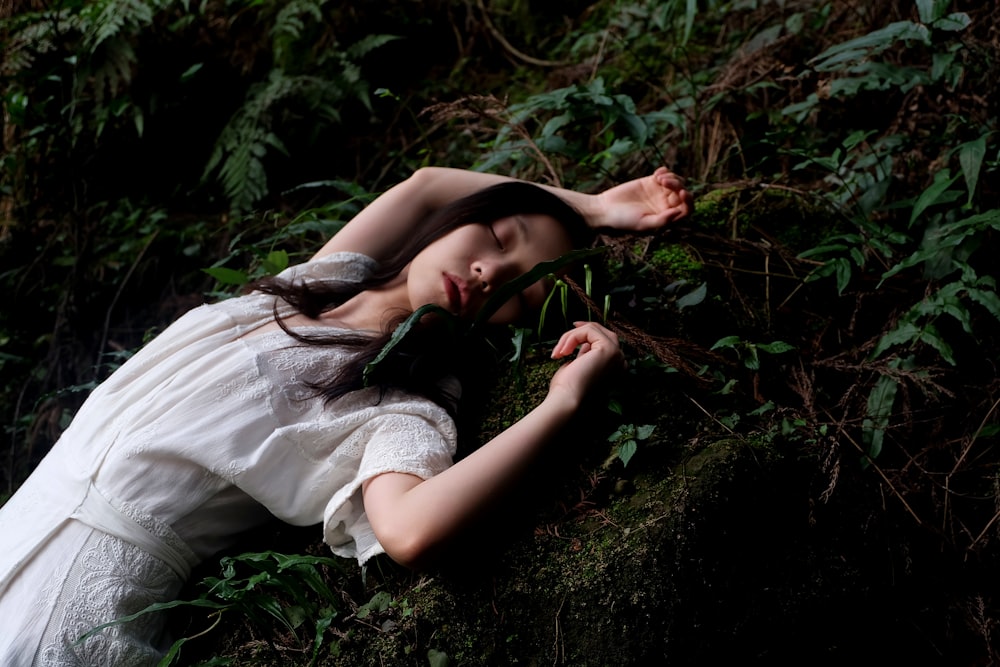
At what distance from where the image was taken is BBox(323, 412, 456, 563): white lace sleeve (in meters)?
1.68

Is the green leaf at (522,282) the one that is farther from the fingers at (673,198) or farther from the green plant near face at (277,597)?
the green plant near face at (277,597)

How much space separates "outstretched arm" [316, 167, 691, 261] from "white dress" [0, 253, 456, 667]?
23.1 inches

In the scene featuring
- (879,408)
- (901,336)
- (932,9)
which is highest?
(932,9)

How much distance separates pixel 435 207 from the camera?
249 cm

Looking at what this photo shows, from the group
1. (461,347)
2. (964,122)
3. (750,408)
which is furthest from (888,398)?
(461,347)

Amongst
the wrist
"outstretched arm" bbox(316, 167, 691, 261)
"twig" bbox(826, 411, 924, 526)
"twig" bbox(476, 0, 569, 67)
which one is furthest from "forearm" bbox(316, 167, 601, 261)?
"twig" bbox(476, 0, 569, 67)

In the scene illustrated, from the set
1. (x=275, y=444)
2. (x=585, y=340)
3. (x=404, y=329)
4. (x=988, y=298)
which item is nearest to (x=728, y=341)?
(x=585, y=340)

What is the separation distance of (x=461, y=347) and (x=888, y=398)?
1.20 metres

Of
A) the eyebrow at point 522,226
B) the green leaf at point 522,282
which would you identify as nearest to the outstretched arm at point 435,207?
the eyebrow at point 522,226

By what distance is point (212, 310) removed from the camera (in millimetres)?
2166

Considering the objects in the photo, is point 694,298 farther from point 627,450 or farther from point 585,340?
point 627,450

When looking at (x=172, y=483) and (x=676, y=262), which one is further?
(x=676, y=262)

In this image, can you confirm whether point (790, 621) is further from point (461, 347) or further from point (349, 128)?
point (349, 128)

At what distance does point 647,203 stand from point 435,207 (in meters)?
0.72
